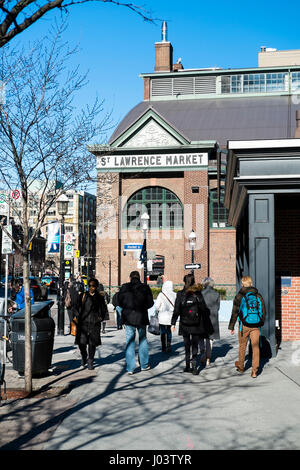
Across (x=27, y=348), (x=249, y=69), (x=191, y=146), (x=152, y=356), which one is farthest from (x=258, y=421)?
(x=249, y=69)

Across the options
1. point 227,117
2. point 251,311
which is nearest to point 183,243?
point 227,117

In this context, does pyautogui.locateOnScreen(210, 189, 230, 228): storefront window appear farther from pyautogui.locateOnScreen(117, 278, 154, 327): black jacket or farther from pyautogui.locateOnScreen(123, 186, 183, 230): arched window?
pyautogui.locateOnScreen(117, 278, 154, 327): black jacket

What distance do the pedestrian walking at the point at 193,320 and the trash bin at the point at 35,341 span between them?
2.44 m

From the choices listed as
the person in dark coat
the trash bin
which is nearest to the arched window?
the person in dark coat

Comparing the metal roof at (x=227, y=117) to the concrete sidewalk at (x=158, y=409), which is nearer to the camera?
the concrete sidewalk at (x=158, y=409)

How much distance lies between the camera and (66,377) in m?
10.2

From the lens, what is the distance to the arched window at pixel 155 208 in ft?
117

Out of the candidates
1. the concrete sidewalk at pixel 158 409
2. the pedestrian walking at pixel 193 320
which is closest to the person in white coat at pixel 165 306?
the concrete sidewalk at pixel 158 409

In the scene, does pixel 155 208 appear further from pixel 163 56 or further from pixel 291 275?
pixel 291 275

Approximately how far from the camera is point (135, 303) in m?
10.6

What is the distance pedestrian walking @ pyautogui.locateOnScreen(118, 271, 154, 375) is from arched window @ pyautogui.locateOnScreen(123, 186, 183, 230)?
2474cm

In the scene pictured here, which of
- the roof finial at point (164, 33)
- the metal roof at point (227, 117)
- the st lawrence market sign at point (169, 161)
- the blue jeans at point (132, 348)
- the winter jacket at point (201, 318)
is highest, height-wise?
the roof finial at point (164, 33)

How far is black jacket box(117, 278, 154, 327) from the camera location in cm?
1054

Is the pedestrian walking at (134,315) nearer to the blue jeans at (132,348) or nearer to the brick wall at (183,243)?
the blue jeans at (132,348)
